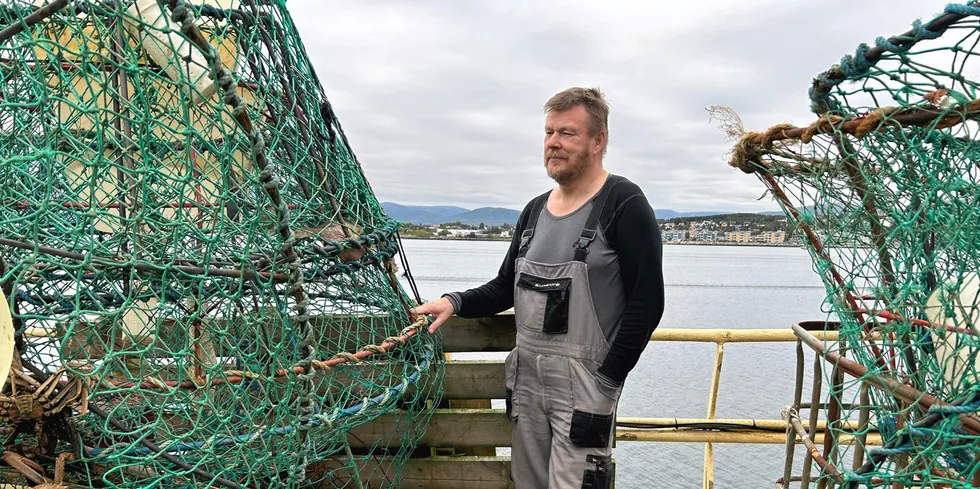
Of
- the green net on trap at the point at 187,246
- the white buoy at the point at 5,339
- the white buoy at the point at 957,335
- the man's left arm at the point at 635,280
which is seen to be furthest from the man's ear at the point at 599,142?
the white buoy at the point at 5,339

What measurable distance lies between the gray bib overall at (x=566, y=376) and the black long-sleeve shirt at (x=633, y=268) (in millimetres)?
58

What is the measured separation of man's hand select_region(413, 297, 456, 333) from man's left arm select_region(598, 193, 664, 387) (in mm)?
677

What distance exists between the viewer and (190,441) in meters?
1.87

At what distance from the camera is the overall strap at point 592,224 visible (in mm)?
2307

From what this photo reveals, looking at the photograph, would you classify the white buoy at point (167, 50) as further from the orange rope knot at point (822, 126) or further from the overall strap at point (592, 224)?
the orange rope knot at point (822, 126)

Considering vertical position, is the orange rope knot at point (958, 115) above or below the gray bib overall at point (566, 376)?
above

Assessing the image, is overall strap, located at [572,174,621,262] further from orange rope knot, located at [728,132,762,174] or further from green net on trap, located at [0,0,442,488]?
green net on trap, located at [0,0,442,488]

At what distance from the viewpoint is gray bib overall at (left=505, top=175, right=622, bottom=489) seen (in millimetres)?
2279

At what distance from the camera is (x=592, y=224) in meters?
2.33

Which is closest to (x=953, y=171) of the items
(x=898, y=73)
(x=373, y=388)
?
(x=898, y=73)

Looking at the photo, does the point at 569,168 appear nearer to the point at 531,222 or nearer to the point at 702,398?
the point at 531,222

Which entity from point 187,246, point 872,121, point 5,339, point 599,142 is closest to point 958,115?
point 872,121

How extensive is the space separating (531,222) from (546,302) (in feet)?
1.37

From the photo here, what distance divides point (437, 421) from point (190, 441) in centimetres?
121
